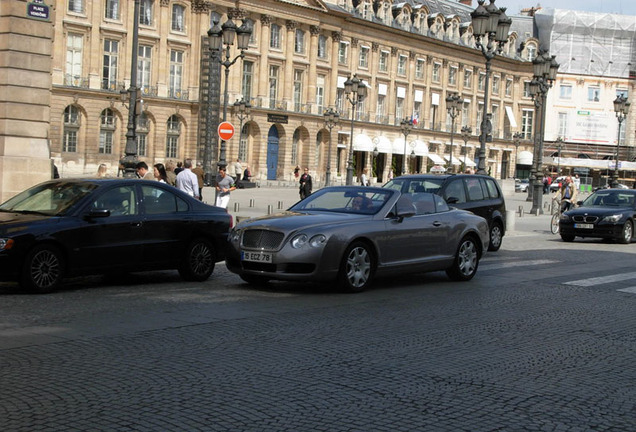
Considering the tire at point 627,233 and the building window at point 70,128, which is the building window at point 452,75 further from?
the tire at point 627,233

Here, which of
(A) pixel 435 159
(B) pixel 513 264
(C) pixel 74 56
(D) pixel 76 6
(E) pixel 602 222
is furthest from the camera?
(A) pixel 435 159

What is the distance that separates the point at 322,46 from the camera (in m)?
79.3

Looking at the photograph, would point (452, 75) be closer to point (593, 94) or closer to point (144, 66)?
point (593, 94)

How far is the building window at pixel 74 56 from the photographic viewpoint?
61125 millimetres

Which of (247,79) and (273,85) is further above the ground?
(247,79)

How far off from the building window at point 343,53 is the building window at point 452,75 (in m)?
16.9

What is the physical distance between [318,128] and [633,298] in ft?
220

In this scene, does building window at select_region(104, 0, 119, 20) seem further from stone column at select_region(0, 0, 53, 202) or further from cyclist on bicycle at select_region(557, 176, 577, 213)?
stone column at select_region(0, 0, 53, 202)

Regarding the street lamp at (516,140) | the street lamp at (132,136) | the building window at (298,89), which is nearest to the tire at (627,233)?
the street lamp at (132,136)

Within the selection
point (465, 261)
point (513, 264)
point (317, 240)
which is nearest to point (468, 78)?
point (513, 264)

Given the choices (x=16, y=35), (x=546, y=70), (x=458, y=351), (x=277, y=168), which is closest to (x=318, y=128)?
(x=277, y=168)

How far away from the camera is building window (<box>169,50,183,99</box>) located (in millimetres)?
67312

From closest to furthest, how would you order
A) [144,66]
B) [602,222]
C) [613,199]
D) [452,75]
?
[602,222] < [613,199] < [144,66] < [452,75]

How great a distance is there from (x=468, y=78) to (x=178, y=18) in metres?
40.4
